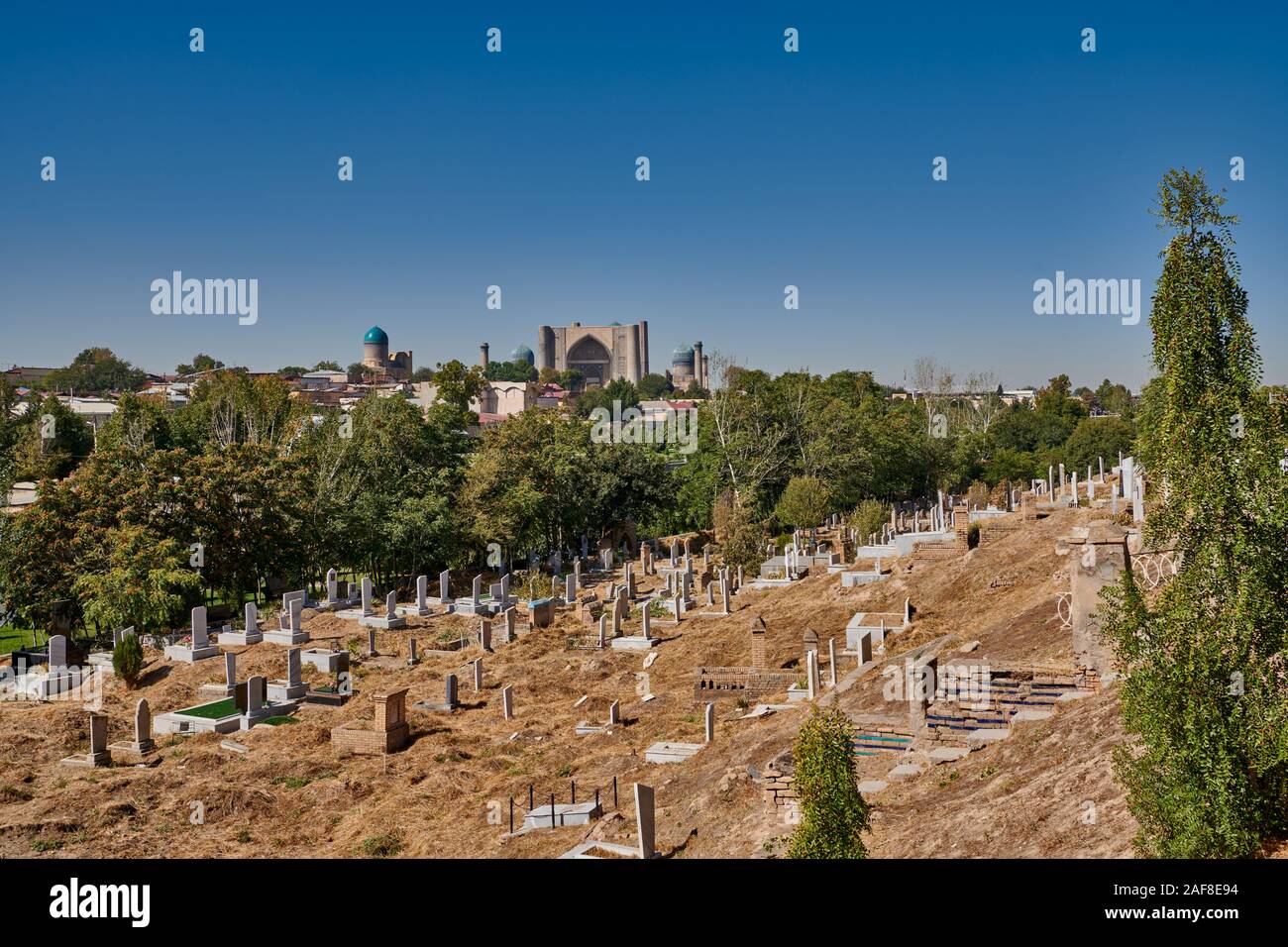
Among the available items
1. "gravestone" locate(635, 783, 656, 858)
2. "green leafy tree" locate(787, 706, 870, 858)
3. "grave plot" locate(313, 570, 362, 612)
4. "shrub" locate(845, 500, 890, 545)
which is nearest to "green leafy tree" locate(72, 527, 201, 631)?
"grave plot" locate(313, 570, 362, 612)

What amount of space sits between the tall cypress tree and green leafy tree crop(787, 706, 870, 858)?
2292mm

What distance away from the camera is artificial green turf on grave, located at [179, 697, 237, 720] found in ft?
72.3

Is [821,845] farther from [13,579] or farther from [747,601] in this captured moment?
[13,579]

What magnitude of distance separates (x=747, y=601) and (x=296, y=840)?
17.0 metres

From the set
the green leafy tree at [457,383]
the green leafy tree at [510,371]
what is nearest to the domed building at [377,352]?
the green leafy tree at [510,371]

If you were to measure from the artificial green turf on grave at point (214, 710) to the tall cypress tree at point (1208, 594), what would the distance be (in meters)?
19.3

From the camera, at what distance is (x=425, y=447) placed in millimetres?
45000

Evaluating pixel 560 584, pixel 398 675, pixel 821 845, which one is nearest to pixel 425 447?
pixel 560 584

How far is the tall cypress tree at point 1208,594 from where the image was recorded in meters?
7.82

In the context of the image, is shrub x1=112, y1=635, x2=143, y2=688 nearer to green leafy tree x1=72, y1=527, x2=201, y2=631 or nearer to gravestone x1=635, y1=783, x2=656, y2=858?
green leafy tree x1=72, y1=527, x2=201, y2=631

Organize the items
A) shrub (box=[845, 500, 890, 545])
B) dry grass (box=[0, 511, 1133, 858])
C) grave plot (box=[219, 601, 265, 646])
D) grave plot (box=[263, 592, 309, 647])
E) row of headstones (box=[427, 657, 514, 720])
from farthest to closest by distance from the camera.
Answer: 1. shrub (box=[845, 500, 890, 545])
2. grave plot (box=[219, 601, 265, 646])
3. grave plot (box=[263, 592, 309, 647])
4. row of headstones (box=[427, 657, 514, 720])
5. dry grass (box=[0, 511, 1133, 858])

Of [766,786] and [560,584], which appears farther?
[560,584]

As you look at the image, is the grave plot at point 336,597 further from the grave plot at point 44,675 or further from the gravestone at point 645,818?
the gravestone at point 645,818
